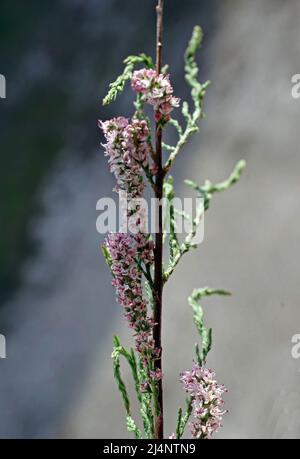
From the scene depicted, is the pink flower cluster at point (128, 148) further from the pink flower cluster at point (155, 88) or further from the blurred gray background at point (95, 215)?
the blurred gray background at point (95, 215)

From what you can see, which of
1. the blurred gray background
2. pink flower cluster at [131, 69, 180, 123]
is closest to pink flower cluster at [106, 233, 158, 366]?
pink flower cluster at [131, 69, 180, 123]

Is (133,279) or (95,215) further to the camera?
(95,215)

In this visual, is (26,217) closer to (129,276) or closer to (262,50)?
(262,50)

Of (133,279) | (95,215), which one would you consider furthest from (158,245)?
(95,215)

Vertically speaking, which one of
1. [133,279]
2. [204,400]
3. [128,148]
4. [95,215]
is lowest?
[204,400]

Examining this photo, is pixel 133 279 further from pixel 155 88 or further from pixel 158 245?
pixel 155 88
